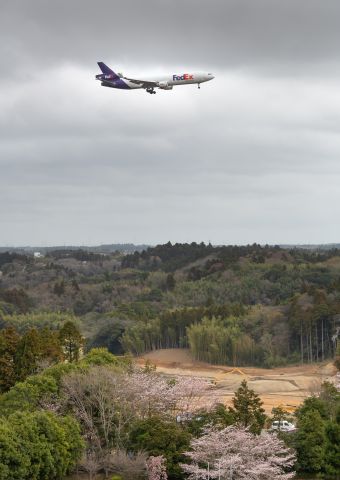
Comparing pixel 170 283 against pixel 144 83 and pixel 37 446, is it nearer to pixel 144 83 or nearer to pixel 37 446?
pixel 144 83

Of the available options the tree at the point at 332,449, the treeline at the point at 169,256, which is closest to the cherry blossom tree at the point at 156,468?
the tree at the point at 332,449

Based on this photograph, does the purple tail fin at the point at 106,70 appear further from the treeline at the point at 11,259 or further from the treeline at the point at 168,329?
the treeline at the point at 11,259

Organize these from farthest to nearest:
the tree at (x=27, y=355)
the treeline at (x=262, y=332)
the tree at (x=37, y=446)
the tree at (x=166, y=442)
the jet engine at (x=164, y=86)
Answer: the treeline at (x=262, y=332)
the jet engine at (x=164, y=86)
the tree at (x=27, y=355)
the tree at (x=166, y=442)
the tree at (x=37, y=446)

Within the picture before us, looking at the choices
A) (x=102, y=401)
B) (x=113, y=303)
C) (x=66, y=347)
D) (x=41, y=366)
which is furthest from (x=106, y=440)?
(x=113, y=303)

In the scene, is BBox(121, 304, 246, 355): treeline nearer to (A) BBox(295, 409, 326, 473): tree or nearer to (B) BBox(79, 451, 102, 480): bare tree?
(A) BBox(295, 409, 326, 473): tree

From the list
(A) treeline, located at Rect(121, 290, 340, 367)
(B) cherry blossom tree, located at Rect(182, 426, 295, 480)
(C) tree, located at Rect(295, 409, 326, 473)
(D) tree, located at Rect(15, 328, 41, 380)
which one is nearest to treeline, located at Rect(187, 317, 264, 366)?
(A) treeline, located at Rect(121, 290, 340, 367)

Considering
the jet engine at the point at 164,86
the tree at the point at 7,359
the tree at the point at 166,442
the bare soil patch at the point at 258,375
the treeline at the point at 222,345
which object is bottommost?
the bare soil patch at the point at 258,375

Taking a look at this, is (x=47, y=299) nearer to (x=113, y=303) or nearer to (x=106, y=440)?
(x=113, y=303)
